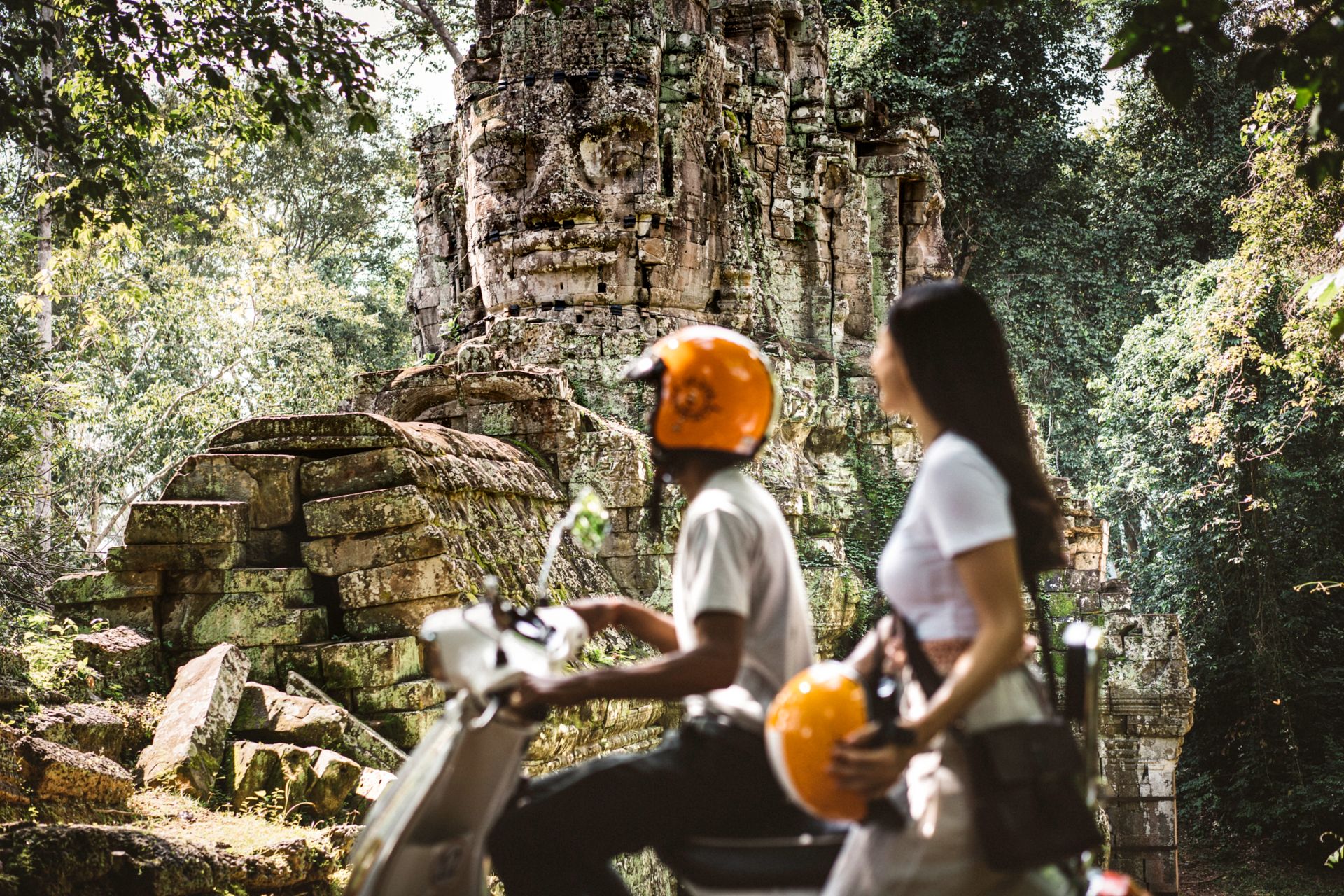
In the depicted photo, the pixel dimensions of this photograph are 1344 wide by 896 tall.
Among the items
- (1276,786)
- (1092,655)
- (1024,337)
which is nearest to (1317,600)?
(1276,786)

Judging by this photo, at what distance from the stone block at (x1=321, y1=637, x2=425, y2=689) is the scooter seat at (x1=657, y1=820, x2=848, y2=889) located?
410cm

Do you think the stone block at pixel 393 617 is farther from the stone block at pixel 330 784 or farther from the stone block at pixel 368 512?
the stone block at pixel 330 784

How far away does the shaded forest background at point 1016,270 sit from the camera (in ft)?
23.0

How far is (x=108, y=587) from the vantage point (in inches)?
260

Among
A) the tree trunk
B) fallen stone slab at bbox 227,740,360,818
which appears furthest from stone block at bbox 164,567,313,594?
the tree trunk

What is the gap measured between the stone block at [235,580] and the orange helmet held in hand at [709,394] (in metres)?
4.37

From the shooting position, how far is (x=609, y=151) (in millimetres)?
13898

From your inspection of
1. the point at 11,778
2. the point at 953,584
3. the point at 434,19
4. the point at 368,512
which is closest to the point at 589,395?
the point at 368,512

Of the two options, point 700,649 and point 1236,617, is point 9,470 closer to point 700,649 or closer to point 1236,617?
point 700,649

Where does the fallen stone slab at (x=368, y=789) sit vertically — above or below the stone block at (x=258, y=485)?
below

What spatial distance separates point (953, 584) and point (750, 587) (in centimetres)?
50

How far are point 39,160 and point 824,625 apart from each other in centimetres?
1054

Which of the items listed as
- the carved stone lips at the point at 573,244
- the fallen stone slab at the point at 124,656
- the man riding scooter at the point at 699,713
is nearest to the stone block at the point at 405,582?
the fallen stone slab at the point at 124,656

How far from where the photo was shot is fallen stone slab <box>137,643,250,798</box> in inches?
217
